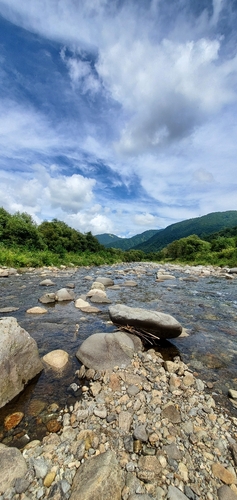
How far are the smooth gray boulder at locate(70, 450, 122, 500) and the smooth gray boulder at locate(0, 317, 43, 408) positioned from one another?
169 centimetres

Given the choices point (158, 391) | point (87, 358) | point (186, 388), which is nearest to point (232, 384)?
point (186, 388)

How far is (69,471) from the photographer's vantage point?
226 centimetres

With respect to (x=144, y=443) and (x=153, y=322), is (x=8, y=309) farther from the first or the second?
(x=144, y=443)

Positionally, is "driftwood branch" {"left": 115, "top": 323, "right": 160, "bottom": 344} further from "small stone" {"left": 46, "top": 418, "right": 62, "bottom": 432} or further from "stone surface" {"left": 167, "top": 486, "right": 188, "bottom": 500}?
"stone surface" {"left": 167, "top": 486, "right": 188, "bottom": 500}

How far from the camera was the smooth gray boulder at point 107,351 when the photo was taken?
162 inches

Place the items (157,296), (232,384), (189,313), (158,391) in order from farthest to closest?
(157,296) < (189,313) < (232,384) < (158,391)

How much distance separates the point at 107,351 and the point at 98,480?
2276 millimetres

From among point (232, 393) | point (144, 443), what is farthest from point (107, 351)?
point (232, 393)

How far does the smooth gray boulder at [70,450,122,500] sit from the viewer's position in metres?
1.98

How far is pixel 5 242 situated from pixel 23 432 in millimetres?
26876

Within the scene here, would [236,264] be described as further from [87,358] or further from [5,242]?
[5,242]

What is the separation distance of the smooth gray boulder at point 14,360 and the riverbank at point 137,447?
947 millimetres

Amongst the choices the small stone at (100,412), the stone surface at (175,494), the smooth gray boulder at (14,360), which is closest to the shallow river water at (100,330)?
the smooth gray boulder at (14,360)

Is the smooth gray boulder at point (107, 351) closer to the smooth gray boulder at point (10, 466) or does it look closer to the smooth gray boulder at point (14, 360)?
the smooth gray boulder at point (14, 360)
